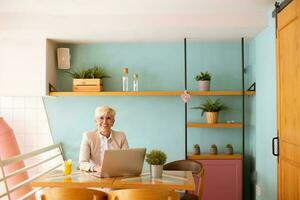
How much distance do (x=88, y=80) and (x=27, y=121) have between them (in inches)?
37.8

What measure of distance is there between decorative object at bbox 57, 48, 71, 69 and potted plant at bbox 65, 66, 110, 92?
19 cm

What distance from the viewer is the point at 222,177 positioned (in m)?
4.60

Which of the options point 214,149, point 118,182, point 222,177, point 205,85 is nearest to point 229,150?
point 214,149

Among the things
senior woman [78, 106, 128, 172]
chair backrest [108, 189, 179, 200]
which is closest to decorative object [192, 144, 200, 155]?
senior woman [78, 106, 128, 172]

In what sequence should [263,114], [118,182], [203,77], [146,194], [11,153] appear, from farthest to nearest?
1. [203,77]
2. [11,153]
3. [263,114]
4. [118,182]
5. [146,194]

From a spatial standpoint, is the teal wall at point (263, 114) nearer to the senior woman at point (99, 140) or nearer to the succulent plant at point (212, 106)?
the succulent plant at point (212, 106)

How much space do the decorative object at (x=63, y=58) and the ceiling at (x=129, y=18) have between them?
0.44 meters

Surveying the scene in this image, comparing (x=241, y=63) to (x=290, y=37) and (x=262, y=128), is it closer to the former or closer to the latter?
(x=262, y=128)

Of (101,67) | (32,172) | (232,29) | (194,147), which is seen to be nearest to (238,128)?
(194,147)

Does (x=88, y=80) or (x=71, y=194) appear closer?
(x=71, y=194)

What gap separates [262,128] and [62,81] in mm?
2469

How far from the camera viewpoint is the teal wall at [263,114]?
3.85 metres

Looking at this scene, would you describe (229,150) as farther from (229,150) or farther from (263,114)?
(263,114)

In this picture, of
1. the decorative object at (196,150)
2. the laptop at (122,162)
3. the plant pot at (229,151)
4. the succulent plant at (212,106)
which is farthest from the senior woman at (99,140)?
the plant pot at (229,151)
